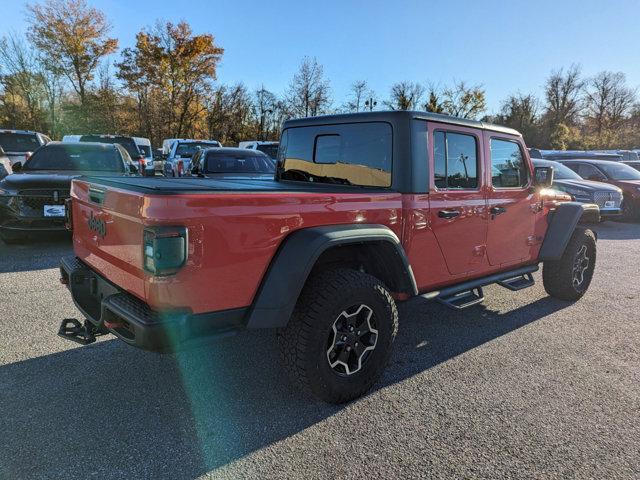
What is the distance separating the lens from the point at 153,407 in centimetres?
269

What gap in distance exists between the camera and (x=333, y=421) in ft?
8.59

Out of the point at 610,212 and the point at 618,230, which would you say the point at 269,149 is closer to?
the point at 610,212

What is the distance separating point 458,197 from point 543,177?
1.48 metres

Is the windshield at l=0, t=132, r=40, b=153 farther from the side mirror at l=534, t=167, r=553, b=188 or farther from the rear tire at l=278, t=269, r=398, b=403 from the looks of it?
the side mirror at l=534, t=167, r=553, b=188

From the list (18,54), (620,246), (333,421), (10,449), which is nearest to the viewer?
(10,449)

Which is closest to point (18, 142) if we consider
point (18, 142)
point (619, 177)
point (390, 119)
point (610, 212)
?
point (18, 142)

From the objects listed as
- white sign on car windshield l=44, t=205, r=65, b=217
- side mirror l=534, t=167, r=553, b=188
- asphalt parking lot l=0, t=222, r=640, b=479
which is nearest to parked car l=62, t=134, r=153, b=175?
white sign on car windshield l=44, t=205, r=65, b=217

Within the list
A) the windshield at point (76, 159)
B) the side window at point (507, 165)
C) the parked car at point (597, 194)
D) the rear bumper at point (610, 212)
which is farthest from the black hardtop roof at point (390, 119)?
the rear bumper at point (610, 212)

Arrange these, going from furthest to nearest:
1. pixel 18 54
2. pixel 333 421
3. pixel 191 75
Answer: pixel 191 75 → pixel 18 54 → pixel 333 421

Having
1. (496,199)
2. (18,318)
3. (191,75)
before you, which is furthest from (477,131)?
(191,75)

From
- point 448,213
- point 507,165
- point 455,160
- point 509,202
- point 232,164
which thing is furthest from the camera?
point 232,164

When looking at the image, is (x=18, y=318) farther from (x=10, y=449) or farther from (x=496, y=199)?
(x=496, y=199)

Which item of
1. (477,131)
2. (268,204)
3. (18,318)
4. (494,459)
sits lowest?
(494,459)

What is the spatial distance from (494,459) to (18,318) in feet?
13.2
